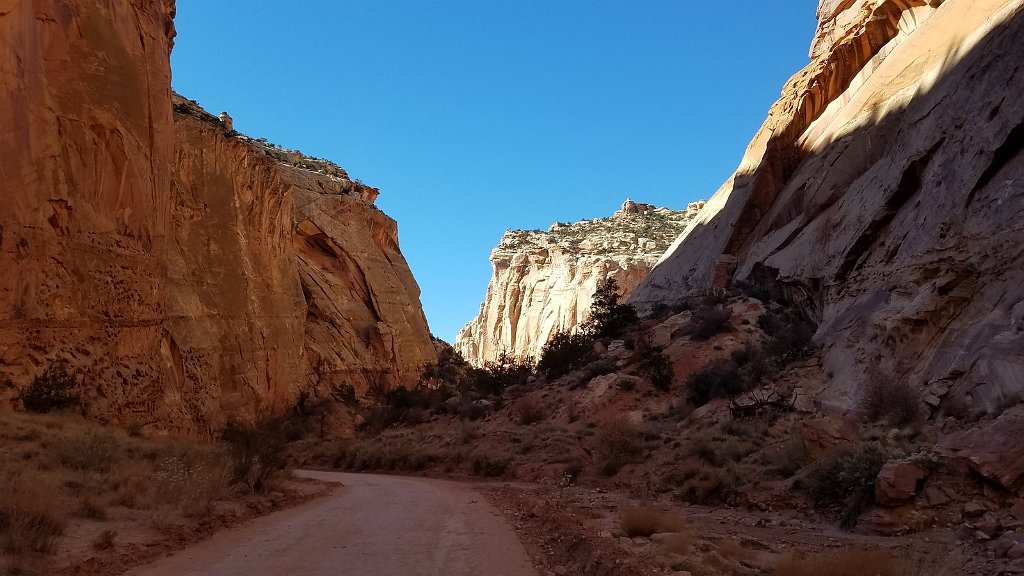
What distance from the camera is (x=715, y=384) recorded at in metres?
18.4

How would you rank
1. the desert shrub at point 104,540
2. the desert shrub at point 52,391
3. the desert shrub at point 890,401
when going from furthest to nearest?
the desert shrub at point 52,391, the desert shrub at point 890,401, the desert shrub at point 104,540

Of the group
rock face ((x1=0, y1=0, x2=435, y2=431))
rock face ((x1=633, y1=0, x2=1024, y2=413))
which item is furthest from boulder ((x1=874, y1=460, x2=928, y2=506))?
rock face ((x1=0, y1=0, x2=435, y2=431))

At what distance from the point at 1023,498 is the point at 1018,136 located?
9611mm

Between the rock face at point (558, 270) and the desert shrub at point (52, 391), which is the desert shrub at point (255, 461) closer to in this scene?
the desert shrub at point (52, 391)

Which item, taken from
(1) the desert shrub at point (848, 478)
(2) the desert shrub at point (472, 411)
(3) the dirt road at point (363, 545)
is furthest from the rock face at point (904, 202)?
(2) the desert shrub at point (472, 411)

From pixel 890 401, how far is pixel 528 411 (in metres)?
14.3

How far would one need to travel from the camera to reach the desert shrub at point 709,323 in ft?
79.2

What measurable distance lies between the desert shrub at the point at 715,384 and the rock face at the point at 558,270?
44.7 meters

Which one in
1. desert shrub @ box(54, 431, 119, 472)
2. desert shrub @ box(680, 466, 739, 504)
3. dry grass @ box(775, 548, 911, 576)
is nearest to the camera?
dry grass @ box(775, 548, 911, 576)

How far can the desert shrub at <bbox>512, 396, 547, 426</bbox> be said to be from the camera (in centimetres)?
2367

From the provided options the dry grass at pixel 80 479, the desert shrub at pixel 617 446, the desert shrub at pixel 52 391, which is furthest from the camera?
the desert shrub at pixel 617 446

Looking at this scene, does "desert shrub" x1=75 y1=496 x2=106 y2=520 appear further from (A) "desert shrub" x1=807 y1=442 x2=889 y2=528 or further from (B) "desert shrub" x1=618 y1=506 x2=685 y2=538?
(A) "desert shrub" x1=807 y1=442 x2=889 y2=528

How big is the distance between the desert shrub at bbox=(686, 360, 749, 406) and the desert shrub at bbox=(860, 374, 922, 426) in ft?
16.1

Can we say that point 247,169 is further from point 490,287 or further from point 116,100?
point 490,287
